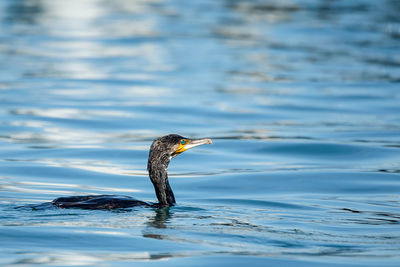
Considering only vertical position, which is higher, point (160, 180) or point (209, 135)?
point (209, 135)

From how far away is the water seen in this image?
895 centimetres

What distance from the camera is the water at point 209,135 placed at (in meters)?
8.95

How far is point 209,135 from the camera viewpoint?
1792 cm

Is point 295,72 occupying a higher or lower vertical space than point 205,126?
higher

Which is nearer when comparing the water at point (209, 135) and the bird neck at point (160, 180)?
the water at point (209, 135)

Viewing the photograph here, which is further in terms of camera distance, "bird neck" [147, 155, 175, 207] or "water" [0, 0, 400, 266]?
"bird neck" [147, 155, 175, 207]

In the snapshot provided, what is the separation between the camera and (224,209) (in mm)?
11133

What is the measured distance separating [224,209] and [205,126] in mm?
8003

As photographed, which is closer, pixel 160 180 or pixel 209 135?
pixel 160 180

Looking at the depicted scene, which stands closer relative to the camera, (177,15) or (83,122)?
(83,122)

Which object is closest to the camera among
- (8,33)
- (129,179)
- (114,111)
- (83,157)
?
(129,179)

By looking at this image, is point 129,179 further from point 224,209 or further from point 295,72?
point 295,72

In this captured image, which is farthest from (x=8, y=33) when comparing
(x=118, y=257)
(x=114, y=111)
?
(x=118, y=257)

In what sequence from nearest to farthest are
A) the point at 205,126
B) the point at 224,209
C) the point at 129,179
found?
1. the point at 224,209
2. the point at 129,179
3. the point at 205,126
